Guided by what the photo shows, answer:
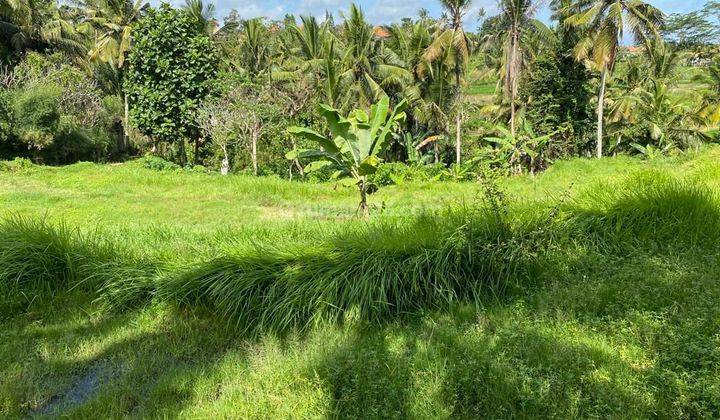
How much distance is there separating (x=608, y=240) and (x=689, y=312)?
1.51 meters

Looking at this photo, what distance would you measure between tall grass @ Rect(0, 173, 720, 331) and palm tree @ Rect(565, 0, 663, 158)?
1847 cm

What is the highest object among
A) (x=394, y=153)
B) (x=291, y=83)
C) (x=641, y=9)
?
(x=641, y=9)

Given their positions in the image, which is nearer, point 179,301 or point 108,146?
point 179,301

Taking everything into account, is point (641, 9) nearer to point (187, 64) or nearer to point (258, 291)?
point (187, 64)

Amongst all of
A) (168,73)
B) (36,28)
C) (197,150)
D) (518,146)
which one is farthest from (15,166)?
(518,146)

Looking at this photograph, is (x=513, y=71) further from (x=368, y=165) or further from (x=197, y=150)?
(x=368, y=165)

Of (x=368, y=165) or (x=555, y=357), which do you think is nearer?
(x=555, y=357)

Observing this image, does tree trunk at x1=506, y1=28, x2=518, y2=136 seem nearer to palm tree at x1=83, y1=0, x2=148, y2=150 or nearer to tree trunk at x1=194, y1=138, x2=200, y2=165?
tree trunk at x1=194, y1=138, x2=200, y2=165

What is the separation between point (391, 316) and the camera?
4098mm

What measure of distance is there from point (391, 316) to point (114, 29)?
31376 mm

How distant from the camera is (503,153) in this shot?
19250mm

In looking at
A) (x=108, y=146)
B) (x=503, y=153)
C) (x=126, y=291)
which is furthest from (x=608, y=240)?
(x=108, y=146)

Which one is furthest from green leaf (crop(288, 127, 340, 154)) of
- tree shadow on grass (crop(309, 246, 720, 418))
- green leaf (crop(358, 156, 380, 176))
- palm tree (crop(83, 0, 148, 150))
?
palm tree (crop(83, 0, 148, 150))

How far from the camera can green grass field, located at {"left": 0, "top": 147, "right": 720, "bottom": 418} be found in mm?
2898
